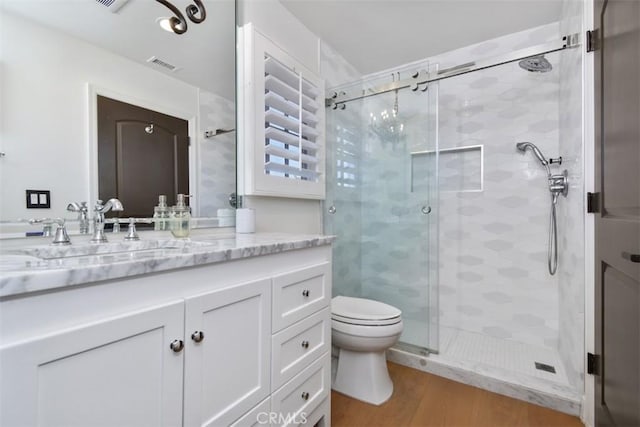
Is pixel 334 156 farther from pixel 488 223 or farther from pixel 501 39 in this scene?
pixel 501 39

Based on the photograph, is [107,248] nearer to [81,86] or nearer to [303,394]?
[81,86]

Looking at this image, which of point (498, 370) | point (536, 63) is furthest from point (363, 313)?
point (536, 63)

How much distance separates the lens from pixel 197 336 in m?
0.80

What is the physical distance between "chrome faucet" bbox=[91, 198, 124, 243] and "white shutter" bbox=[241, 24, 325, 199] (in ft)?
2.14

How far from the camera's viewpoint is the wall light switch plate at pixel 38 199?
973 millimetres

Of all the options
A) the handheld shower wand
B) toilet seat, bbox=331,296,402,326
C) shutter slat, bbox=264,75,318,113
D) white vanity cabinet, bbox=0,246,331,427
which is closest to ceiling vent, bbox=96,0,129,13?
shutter slat, bbox=264,75,318,113

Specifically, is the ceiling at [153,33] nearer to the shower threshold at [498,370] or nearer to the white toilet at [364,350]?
the white toilet at [364,350]

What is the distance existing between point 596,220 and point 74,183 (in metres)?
2.14

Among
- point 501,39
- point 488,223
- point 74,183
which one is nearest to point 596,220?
point 488,223

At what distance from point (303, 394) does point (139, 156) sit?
1179 millimetres

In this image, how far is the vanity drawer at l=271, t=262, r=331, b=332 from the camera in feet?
3.55

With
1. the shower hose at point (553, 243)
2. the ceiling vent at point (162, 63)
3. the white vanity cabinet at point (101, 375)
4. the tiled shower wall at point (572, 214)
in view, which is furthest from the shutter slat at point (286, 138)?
the shower hose at point (553, 243)

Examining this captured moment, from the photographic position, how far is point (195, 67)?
1486 millimetres

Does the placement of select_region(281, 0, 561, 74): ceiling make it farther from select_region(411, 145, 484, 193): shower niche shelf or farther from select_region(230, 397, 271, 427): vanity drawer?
A: select_region(230, 397, 271, 427): vanity drawer
